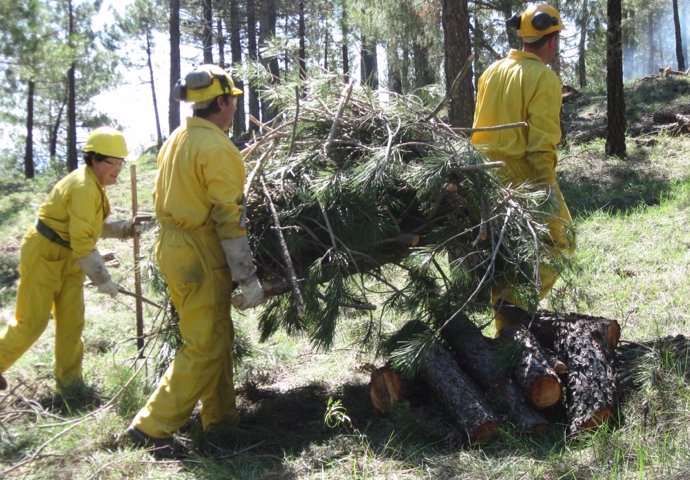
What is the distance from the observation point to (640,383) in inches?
135

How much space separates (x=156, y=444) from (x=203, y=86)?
1.90 meters

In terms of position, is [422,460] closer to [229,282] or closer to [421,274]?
[421,274]

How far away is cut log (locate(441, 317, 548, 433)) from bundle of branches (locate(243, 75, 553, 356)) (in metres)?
0.12

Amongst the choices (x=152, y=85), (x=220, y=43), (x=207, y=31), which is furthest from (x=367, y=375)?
(x=152, y=85)

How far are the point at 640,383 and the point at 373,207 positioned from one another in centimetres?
166

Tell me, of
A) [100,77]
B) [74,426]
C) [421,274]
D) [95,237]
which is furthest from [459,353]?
[100,77]

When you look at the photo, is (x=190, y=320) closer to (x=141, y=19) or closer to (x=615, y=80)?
(x=615, y=80)

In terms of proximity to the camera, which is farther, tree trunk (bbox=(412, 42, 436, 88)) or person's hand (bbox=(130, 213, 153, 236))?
tree trunk (bbox=(412, 42, 436, 88))

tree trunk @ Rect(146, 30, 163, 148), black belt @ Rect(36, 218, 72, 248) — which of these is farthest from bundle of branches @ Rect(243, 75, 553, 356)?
tree trunk @ Rect(146, 30, 163, 148)

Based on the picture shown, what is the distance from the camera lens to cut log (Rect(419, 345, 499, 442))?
10.6 feet

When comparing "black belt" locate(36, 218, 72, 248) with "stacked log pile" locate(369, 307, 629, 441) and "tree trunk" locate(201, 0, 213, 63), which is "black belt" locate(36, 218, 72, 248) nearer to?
"stacked log pile" locate(369, 307, 629, 441)

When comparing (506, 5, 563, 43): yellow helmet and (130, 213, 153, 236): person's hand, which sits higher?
(506, 5, 563, 43): yellow helmet

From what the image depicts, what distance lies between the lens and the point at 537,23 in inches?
166

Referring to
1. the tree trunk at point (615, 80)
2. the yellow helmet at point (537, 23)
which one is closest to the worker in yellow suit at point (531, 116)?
the yellow helmet at point (537, 23)
